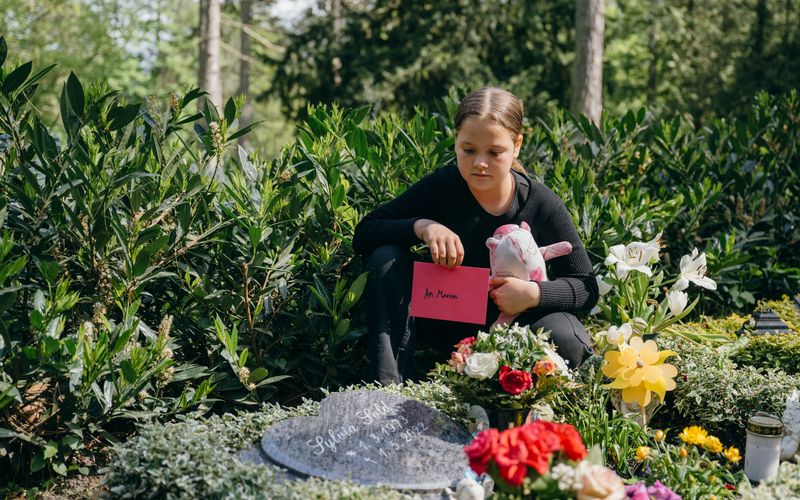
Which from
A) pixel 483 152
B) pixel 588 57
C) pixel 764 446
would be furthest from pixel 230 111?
pixel 588 57

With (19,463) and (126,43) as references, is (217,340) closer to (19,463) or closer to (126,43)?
(19,463)

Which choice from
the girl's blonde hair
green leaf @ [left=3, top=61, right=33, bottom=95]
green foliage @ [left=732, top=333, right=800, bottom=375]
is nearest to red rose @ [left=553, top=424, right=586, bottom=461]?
the girl's blonde hair

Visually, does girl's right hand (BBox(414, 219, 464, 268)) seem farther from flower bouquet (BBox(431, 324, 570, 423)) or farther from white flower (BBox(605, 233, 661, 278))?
white flower (BBox(605, 233, 661, 278))

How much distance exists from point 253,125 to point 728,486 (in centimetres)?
228

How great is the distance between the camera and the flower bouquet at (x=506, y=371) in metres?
2.68

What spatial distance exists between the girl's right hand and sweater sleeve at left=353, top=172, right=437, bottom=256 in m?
0.14

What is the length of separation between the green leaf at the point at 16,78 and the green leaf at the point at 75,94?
0.16 metres

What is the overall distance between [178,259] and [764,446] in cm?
244

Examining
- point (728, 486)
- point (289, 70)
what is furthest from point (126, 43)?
point (728, 486)

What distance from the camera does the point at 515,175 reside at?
11.9 feet

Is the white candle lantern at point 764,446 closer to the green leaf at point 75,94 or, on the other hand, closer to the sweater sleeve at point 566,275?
the sweater sleeve at point 566,275

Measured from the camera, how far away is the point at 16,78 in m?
3.00

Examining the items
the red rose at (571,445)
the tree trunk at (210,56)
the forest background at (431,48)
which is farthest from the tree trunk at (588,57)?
the red rose at (571,445)

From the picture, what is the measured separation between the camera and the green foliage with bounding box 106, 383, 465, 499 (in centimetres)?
230
